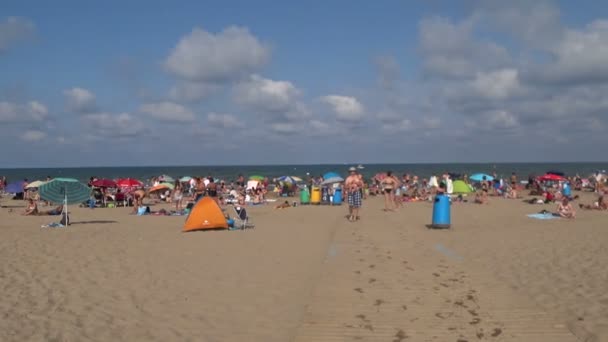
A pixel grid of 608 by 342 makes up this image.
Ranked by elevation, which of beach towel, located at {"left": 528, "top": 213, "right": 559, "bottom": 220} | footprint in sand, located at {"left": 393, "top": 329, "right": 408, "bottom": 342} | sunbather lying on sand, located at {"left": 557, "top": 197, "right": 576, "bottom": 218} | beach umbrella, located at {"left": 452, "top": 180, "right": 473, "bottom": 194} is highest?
beach umbrella, located at {"left": 452, "top": 180, "right": 473, "bottom": 194}

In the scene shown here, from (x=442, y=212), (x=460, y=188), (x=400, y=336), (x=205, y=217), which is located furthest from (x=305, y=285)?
(x=460, y=188)

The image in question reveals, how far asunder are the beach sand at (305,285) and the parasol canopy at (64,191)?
5.62 feet

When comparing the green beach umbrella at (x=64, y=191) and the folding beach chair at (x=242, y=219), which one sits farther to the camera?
the green beach umbrella at (x=64, y=191)

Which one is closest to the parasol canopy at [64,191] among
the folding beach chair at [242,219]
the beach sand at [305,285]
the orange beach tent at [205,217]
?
the beach sand at [305,285]

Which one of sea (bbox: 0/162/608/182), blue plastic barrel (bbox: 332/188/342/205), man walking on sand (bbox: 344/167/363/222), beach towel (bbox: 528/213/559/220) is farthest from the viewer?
sea (bbox: 0/162/608/182)

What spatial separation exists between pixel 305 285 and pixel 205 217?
6230 mm

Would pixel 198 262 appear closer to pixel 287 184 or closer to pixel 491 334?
pixel 491 334

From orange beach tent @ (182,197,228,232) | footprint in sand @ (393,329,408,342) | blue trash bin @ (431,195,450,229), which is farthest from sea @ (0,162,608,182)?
footprint in sand @ (393,329,408,342)

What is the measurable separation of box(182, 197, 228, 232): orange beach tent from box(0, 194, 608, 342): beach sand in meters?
0.61

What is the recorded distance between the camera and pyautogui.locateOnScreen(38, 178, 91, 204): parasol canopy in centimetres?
1451

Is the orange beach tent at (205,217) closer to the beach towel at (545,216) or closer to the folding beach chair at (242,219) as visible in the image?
the folding beach chair at (242,219)

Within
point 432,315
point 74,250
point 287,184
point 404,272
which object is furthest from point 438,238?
point 287,184

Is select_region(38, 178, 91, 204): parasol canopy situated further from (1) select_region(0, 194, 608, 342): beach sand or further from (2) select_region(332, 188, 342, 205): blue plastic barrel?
(2) select_region(332, 188, 342, 205): blue plastic barrel

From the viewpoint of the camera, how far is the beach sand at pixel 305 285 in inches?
207
